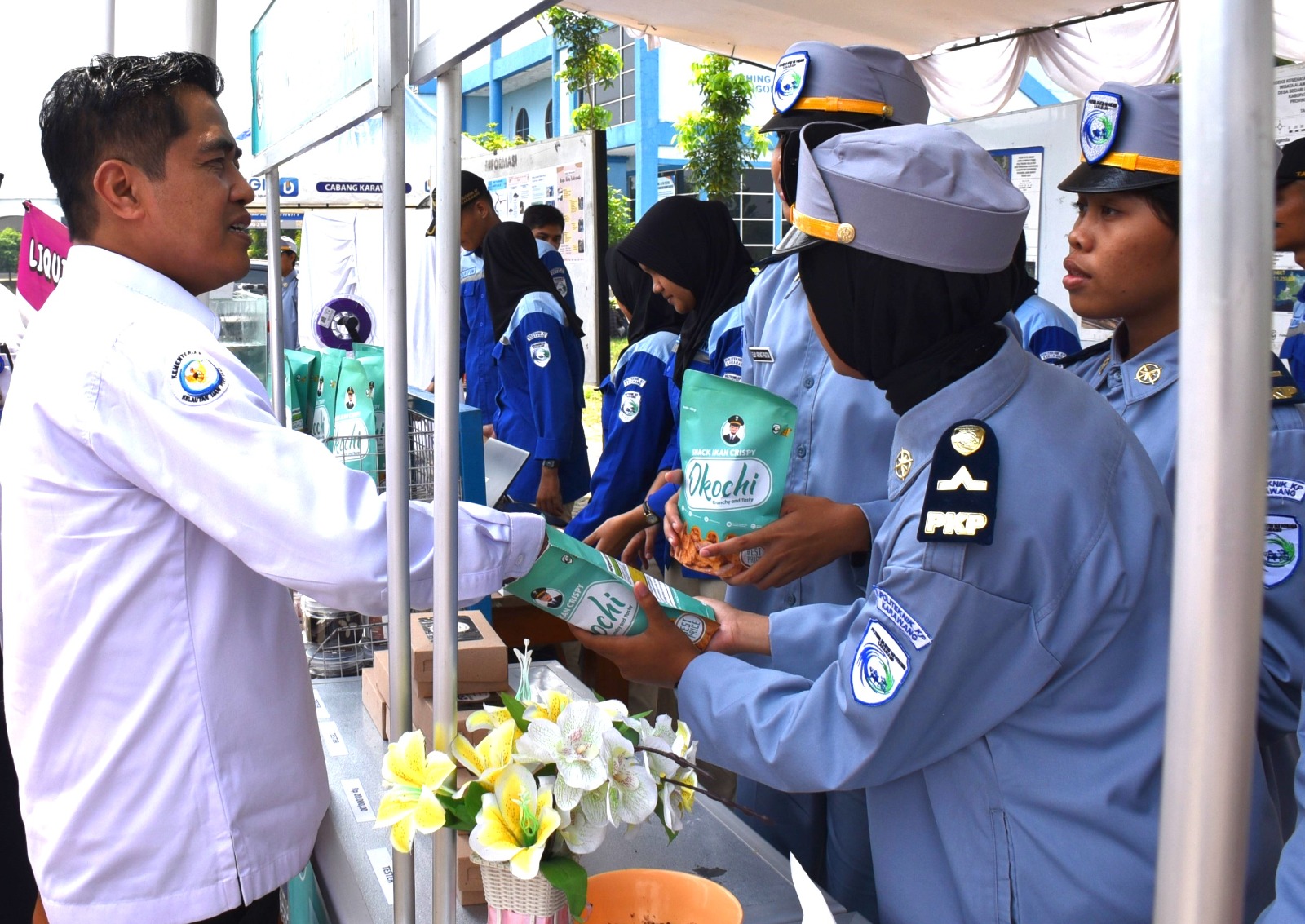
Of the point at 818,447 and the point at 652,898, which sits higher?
the point at 818,447

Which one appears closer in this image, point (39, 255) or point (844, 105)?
point (844, 105)

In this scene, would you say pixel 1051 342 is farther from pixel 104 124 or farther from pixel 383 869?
pixel 104 124

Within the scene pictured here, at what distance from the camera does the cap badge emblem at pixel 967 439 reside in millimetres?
1094

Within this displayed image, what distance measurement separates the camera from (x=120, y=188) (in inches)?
55.9

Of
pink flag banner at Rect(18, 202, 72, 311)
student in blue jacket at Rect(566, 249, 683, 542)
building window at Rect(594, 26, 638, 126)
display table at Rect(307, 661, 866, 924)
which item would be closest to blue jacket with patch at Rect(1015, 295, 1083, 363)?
student in blue jacket at Rect(566, 249, 683, 542)

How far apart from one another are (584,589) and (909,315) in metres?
0.53

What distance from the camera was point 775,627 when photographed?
4.91ft

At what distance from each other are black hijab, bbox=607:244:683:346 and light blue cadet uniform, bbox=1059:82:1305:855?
1657 mm

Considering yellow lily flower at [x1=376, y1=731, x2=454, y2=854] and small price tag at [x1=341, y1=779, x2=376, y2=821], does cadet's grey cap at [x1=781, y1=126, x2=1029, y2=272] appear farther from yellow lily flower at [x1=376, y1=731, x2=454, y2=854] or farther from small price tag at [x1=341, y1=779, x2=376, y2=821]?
small price tag at [x1=341, y1=779, x2=376, y2=821]

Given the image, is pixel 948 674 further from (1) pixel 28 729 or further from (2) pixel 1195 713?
(1) pixel 28 729

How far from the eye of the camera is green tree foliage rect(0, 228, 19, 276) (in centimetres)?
765

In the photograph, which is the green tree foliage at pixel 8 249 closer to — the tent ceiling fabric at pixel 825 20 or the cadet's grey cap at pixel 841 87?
the tent ceiling fabric at pixel 825 20

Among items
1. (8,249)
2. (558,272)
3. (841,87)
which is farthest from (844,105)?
(8,249)

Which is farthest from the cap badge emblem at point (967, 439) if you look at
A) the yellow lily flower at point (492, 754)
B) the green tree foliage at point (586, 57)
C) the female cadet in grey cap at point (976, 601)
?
the green tree foliage at point (586, 57)
